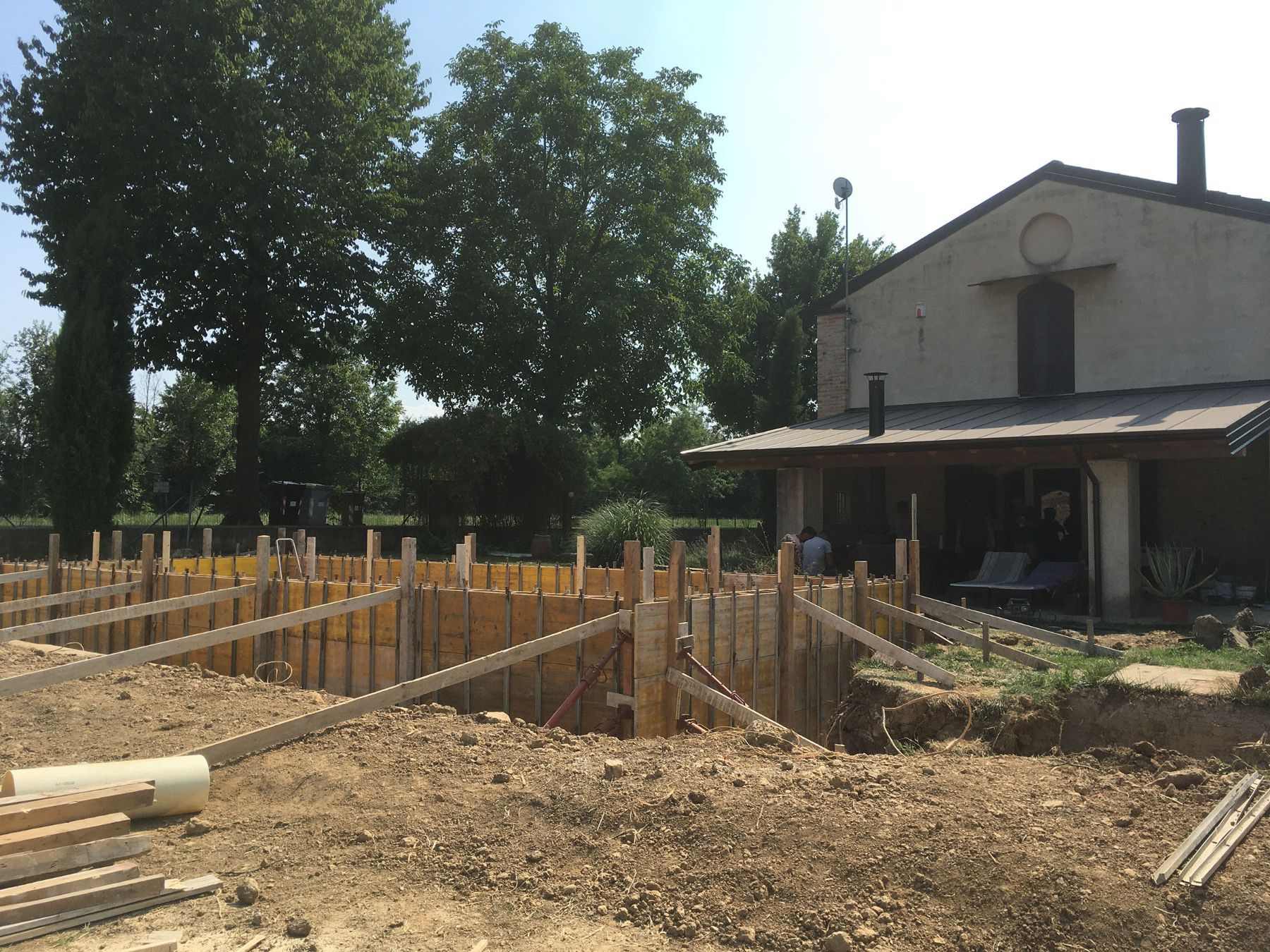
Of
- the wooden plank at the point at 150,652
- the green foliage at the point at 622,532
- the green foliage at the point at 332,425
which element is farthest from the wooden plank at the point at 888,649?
the green foliage at the point at 332,425

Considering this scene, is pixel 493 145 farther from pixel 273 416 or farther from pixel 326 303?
pixel 273 416

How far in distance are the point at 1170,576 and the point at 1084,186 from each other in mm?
8496

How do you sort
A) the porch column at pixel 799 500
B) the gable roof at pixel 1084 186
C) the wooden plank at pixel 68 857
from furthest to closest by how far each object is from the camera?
1. the porch column at pixel 799 500
2. the gable roof at pixel 1084 186
3. the wooden plank at pixel 68 857

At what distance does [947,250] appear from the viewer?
65.0 feet

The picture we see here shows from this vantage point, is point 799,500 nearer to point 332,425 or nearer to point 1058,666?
point 1058,666

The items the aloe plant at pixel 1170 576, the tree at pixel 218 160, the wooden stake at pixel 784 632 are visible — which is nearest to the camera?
the wooden stake at pixel 784 632

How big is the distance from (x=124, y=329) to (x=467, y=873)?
25318 millimetres

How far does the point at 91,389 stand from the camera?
24516mm

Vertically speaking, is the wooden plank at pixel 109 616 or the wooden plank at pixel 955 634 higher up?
the wooden plank at pixel 109 616

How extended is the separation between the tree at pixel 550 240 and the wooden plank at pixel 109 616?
76.9 ft

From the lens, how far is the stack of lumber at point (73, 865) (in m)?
3.96

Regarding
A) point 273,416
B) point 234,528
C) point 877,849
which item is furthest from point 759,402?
point 877,849

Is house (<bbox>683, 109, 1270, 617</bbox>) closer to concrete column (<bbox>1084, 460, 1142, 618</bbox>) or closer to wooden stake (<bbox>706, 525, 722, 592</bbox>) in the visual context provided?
concrete column (<bbox>1084, 460, 1142, 618</bbox>)

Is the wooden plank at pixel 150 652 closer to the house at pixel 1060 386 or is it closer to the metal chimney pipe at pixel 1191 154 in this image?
the house at pixel 1060 386
